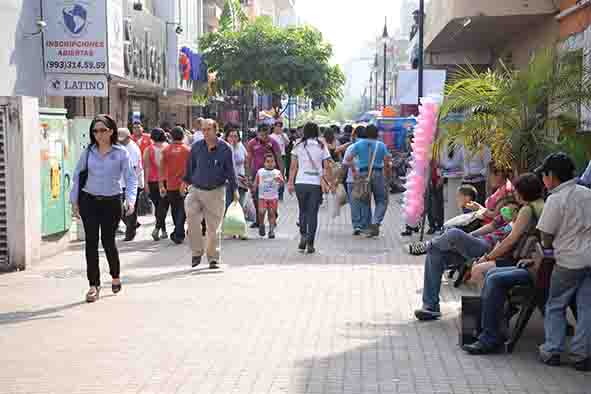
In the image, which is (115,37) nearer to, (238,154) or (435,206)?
(238,154)

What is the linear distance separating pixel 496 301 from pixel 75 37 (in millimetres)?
14949

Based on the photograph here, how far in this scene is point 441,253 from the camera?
8.54 m

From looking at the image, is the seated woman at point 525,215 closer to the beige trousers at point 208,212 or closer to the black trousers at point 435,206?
the beige trousers at point 208,212

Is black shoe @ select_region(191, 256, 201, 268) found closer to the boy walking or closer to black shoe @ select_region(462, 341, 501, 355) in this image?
the boy walking

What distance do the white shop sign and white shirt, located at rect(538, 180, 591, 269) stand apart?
48.6 feet

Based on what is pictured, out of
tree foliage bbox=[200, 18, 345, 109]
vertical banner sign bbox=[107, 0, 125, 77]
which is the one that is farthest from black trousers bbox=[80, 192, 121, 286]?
tree foliage bbox=[200, 18, 345, 109]

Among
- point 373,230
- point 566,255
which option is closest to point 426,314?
point 566,255

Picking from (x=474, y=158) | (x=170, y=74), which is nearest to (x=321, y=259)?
(x=474, y=158)

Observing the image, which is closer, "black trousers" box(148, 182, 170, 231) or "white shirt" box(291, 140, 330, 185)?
"white shirt" box(291, 140, 330, 185)

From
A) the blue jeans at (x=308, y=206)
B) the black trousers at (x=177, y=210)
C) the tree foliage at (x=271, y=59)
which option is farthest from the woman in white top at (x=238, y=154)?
the tree foliage at (x=271, y=59)

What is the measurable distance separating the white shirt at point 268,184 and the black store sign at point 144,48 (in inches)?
427

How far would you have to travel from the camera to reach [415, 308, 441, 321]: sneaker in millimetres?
8523

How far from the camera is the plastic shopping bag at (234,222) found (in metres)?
14.3

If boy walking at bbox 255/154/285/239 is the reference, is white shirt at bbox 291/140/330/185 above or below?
above
